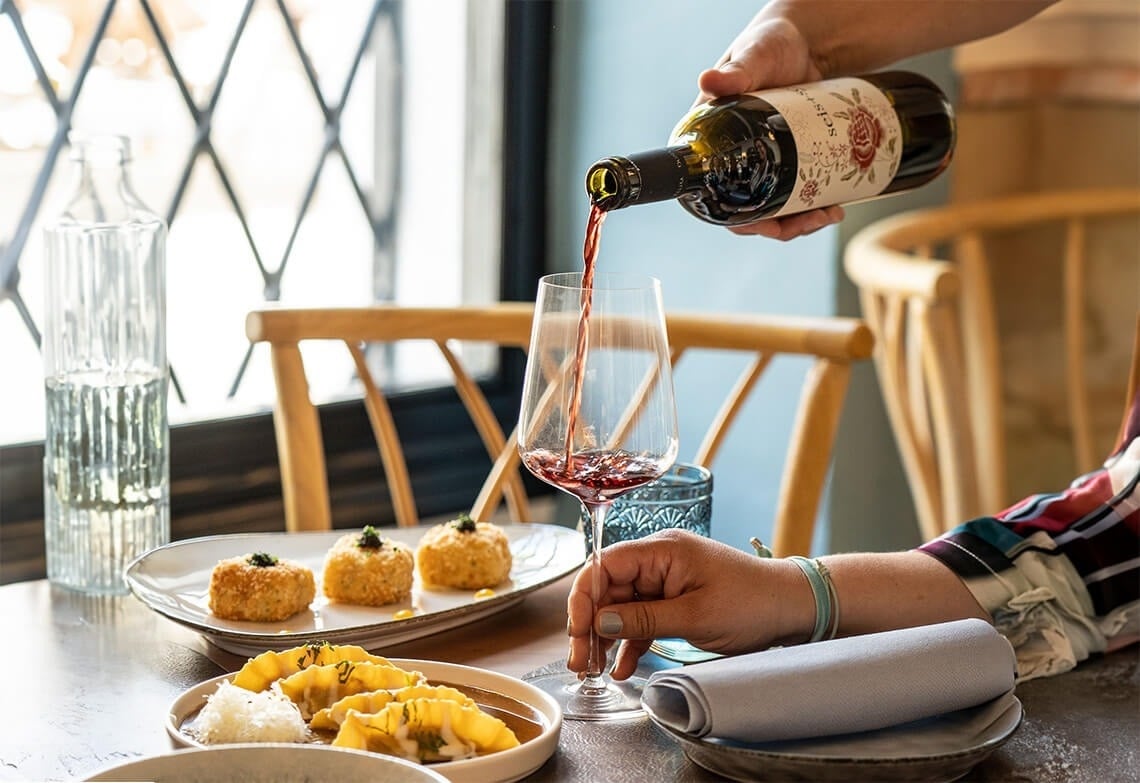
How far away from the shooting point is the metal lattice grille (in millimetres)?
1687

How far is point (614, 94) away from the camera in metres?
2.26

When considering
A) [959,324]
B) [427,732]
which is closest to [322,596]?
[427,732]

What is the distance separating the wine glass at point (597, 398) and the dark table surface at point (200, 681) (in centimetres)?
9

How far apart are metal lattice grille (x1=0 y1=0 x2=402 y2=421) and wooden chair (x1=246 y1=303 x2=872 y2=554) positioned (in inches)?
15.5

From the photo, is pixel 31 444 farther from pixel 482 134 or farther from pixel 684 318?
pixel 482 134

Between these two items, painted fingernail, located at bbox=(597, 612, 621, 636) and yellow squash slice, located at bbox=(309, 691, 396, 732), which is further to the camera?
painted fingernail, located at bbox=(597, 612, 621, 636)

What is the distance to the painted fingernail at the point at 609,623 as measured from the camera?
2.95ft

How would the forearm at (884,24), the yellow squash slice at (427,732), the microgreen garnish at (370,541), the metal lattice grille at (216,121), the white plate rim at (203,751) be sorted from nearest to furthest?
the white plate rim at (203,751)
the yellow squash slice at (427,732)
the microgreen garnish at (370,541)
the forearm at (884,24)
the metal lattice grille at (216,121)

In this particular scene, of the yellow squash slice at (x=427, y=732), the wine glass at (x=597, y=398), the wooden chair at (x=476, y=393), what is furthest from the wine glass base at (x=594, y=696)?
the wooden chair at (x=476, y=393)

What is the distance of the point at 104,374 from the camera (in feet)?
4.01

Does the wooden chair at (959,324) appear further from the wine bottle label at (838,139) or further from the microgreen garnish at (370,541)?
the microgreen garnish at (370,541)

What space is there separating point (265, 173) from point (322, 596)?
3.30ft

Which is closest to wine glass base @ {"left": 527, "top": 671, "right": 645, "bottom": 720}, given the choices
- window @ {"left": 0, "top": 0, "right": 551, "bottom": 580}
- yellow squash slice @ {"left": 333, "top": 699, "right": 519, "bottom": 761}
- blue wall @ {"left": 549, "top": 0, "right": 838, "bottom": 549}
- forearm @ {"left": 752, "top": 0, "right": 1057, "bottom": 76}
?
yellow squash slice @ {"left": 333, "top": 699, "right": 519, "bottom": 761}

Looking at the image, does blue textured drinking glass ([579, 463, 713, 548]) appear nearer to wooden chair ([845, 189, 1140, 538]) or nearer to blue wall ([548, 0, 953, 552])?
wooden chair ([845, 189, 1140, 538])
